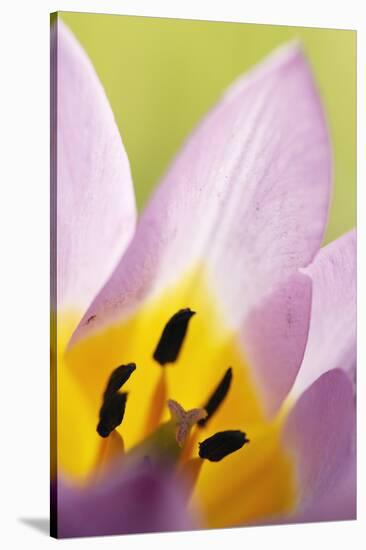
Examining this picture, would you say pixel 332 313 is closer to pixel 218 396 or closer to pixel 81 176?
pixel 218 396

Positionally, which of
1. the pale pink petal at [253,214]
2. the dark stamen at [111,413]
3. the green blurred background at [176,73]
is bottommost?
the dark stamen at [111,413]

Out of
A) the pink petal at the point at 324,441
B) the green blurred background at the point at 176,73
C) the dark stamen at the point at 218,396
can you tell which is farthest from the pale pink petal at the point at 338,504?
the green blurred background at the point at 176,73

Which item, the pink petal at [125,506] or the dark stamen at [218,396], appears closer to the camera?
the pink petal at [125,506]

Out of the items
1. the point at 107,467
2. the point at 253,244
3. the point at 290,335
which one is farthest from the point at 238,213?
the point at 107,467

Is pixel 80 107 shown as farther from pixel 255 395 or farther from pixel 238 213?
pixel 255 395

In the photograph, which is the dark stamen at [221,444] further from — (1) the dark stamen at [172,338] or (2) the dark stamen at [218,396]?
(1) the dark stamen at [172,338]

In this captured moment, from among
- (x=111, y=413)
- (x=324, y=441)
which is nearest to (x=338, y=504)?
(x=324, y=441)

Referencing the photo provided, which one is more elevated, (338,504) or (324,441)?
(324,441)
